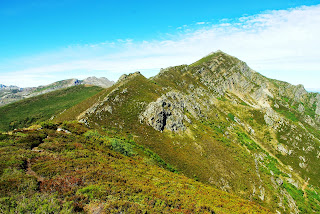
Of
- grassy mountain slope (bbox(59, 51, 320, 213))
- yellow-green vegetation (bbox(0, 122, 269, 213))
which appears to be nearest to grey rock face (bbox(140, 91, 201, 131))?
grassy mountain slope (bbox(59, 51, 320, 213))

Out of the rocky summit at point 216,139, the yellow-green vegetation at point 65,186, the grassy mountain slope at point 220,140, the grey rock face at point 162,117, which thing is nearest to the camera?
the yellow-green vegetation at point 65,186

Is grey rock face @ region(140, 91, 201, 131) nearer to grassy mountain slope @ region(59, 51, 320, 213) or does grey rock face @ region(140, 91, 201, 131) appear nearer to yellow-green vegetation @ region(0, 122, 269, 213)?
grassy mountain slope @ region(59, 51, 320, 213)

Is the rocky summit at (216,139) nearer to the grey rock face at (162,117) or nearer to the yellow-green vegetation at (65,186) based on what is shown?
the grey rock face at (162,117)

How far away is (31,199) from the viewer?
11.4 m

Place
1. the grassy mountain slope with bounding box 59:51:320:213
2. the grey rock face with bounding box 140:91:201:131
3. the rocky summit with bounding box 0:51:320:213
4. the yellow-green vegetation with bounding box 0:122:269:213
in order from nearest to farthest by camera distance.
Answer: the yellow-green vegetation with bounding box 0:122:269:213, the rocky summit with bounding box 0:51:320:213, the grassy mountain slope with bounding box 59:51:320:213, the grey rock face with bounding box 140:91:201:131

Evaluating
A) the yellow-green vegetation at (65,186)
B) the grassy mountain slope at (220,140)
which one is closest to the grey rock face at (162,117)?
the grassy mountain slope at (220,140)

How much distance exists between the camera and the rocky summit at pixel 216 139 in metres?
55.0

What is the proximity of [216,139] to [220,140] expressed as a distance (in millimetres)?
3131

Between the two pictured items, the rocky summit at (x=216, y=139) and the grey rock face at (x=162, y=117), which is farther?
the grey rock face at (x=162, y=117)

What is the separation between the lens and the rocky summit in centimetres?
5497

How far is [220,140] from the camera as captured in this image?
3164 inches

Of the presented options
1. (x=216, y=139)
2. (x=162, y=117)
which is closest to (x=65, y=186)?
(x=162, y=117)

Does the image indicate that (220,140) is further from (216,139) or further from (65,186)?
(65,186)

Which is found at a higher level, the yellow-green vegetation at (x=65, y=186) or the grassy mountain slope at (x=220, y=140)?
the yellow-green vegetation at (x=65, y=186)
